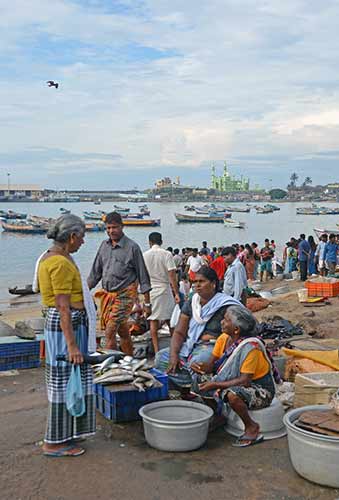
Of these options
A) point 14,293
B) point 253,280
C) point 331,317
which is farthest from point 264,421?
point 14,293

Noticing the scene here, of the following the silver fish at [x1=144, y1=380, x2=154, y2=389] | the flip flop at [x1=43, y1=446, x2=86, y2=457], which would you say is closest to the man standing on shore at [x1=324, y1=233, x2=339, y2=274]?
the silver fish at [x1=144, y1=380, x2=154, y2=389]

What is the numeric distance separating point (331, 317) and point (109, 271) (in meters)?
5.28

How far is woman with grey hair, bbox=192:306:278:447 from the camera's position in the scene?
4254 millimetres

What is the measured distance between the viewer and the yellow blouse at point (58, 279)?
3.89 meters

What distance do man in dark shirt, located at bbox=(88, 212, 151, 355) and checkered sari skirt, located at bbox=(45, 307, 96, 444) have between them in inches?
73.3

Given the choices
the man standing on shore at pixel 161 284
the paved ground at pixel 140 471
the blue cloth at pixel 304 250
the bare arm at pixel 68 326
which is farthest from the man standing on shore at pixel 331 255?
the bare arm at pixel 68 326

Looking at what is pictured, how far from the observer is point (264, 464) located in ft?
13.2

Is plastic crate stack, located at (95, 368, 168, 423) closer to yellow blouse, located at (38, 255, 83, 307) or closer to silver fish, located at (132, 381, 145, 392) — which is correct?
silver fish, located at (132, 381, 145, 392)

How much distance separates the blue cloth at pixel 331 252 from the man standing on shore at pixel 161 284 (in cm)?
951

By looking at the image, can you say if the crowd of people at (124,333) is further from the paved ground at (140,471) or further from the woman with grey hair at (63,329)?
the paved ground at (140,471)

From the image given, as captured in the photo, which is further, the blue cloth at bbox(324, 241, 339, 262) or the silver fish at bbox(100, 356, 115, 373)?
the blue cloth at bbox(324, 241, 339, 262)

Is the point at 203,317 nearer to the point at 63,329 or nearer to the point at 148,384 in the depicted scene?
the point at 148,384

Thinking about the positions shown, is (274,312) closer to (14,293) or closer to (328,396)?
(328,396)

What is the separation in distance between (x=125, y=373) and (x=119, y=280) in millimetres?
1505
